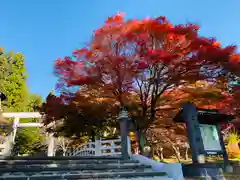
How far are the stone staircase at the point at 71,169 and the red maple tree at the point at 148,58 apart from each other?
369 cm

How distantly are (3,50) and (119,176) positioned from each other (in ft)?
78.2

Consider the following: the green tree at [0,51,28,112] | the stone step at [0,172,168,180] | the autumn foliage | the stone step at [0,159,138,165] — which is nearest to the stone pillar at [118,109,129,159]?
the stone step at [0,159,138,165]

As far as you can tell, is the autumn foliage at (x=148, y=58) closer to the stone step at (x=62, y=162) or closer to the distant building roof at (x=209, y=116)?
the distant building roof at (x=209, y=116)

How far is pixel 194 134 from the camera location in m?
5.22

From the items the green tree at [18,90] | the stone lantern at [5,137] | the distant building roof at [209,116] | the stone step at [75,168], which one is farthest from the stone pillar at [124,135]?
the green tree at [18,90]

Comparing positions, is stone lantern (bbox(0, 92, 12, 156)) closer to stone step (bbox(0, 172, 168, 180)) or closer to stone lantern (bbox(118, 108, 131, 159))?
stone lantern (bbox(118, 108, 131, 159))

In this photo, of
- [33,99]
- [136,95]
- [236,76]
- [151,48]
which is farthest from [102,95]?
[33,99]

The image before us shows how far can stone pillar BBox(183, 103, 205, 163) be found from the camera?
5051 mm

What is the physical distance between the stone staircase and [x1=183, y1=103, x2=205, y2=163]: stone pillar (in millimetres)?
1001

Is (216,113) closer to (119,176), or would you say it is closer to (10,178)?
(119,176)

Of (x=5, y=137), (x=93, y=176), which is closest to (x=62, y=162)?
(x=93, y=176)

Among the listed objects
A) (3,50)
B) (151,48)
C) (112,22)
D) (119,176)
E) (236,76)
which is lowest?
(119,176)

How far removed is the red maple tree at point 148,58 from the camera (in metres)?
7.93

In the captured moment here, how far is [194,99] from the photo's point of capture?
353 inches
